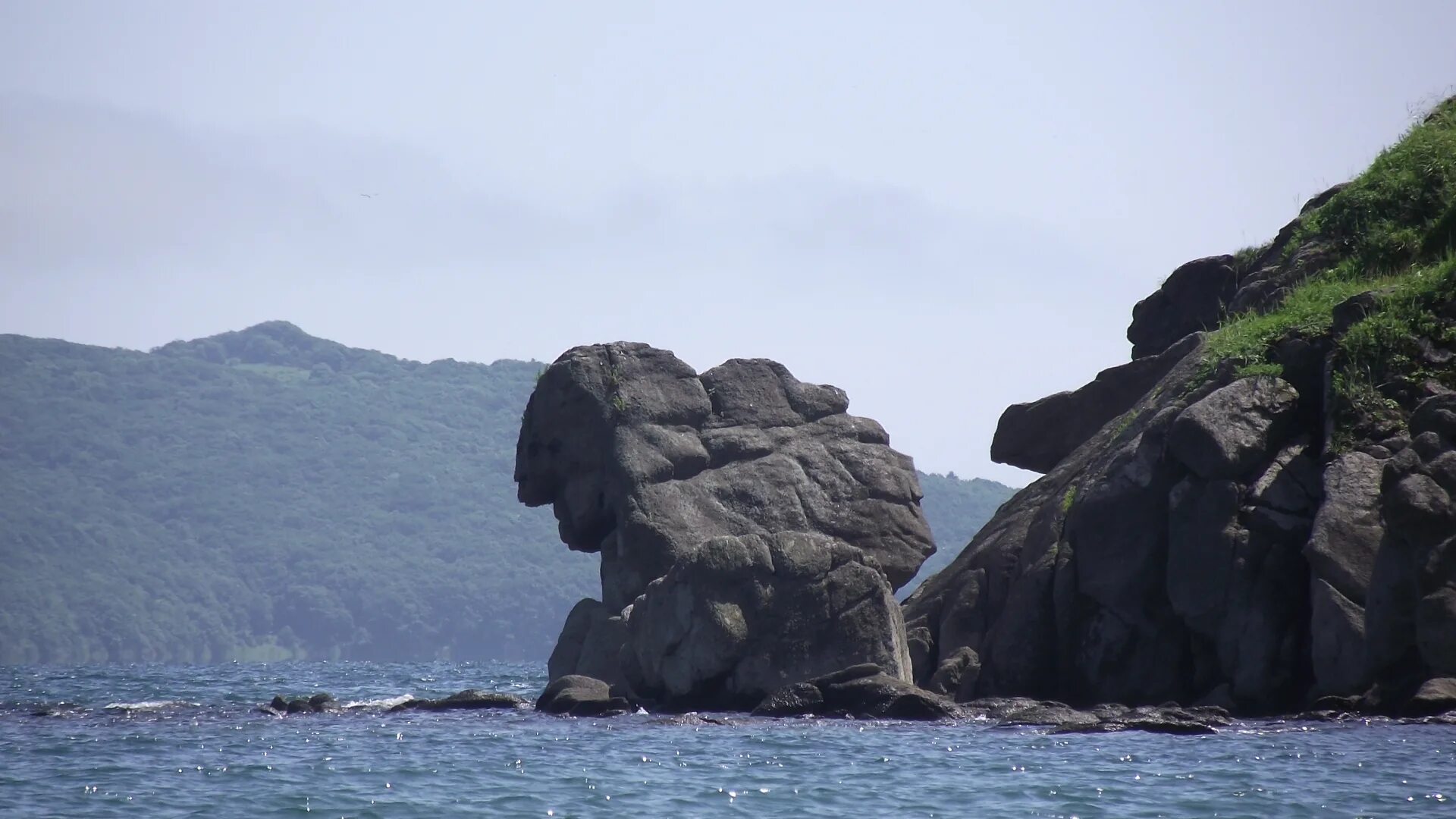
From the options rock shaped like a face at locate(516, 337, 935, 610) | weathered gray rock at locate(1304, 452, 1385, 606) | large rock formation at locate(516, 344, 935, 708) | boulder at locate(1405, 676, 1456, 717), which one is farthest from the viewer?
rock shaped like a face at locate(516, 337, 935, 610)

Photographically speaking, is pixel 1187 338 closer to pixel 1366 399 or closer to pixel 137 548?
pixel 1366 399

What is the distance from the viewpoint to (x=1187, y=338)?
40062 mm

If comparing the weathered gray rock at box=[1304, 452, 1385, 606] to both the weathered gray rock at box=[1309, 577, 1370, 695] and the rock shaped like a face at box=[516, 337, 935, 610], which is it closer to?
the weathered gray rock at box=[1309, 577, 1370, 695]

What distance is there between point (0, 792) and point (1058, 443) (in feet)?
95.8

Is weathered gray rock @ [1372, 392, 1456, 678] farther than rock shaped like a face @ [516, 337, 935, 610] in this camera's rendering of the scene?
No

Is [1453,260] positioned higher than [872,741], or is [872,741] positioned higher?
[1453,260]

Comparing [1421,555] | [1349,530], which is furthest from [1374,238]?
[1421,555]

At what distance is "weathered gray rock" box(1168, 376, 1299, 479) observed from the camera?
3206cm

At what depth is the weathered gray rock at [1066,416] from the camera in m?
42.4

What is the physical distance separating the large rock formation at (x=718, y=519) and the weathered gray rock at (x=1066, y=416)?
3.05 m

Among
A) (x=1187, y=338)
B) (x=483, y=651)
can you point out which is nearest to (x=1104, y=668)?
(x=1187, y=338)

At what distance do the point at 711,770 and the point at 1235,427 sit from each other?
1365 centimetres

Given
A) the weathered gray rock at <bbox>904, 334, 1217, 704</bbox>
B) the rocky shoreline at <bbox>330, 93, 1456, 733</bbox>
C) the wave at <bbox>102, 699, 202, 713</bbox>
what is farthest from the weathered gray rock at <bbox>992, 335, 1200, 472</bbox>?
the wave at <bbox>102, 699, 202, 713</bbox>

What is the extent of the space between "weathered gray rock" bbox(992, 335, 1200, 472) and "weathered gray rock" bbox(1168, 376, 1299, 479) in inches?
322
